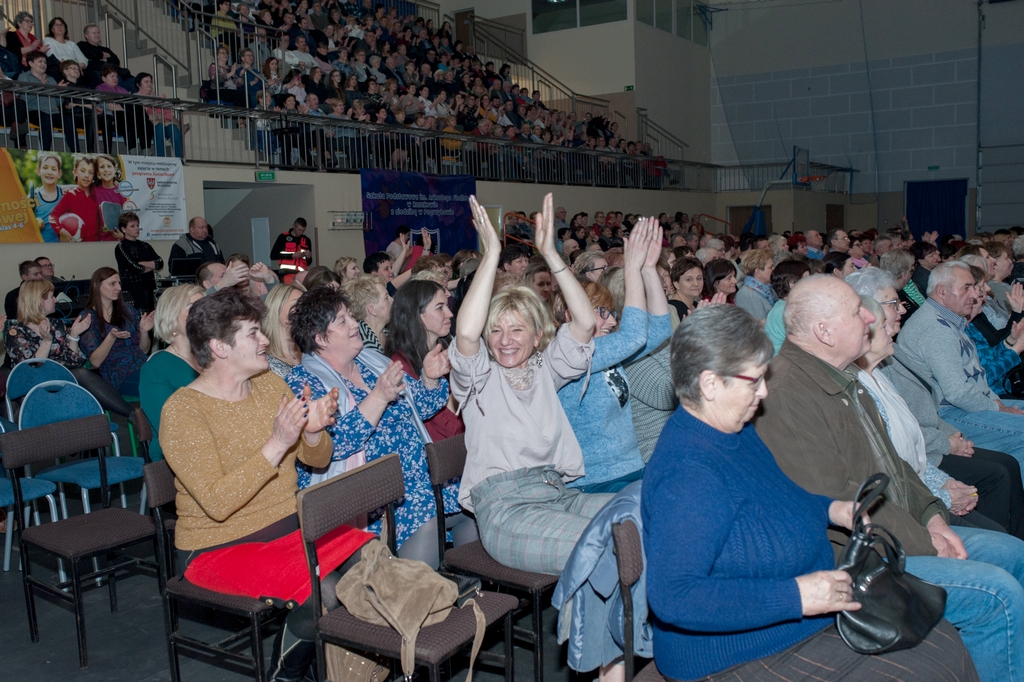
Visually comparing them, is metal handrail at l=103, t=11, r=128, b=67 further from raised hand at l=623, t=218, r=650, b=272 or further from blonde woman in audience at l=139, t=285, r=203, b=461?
raised hand at l=623, t=218, r=650, b=272

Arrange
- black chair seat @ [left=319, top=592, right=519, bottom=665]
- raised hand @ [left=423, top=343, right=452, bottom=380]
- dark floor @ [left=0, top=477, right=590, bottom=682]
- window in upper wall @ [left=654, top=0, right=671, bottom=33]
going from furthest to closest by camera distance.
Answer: window in upper wall @ [left=654, top=0, right=671, bottom=33] < raised hand @ [left=423, top=343, right=452, bottom=380] < dark floor @ [left=0, top=477, right=590, bottom=682] < black chair seat @ [left=319, top=592, right=519, bottom=665]

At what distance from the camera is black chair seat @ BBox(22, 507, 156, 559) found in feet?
10.1

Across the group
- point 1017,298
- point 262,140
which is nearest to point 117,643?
point 1017,298

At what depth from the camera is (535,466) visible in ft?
9.05

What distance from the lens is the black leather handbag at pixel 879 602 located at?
1847 millimetres

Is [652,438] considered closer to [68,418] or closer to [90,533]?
[90,533]

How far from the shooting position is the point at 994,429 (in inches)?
156

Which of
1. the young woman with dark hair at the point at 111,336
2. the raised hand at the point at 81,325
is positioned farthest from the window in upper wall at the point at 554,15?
the raised hand at the point at 81,325

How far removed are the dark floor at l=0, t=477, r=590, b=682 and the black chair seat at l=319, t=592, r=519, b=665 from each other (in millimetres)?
519

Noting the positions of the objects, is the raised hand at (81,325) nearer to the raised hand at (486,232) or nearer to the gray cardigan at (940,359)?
the raised hand at (486,232)

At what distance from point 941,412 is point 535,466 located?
8.29 feet

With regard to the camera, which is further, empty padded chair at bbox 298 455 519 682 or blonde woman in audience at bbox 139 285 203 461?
blonde woman in audience at bbox 139 285 203 461

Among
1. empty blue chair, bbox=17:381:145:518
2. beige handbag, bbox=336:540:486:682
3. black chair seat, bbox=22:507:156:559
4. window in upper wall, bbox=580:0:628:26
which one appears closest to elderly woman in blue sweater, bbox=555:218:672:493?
beige handbag, bbox=336:540:486:682

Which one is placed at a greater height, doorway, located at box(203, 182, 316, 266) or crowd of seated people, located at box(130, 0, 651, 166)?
crowd of seated people, located at box(130, 0, 651, 166)
